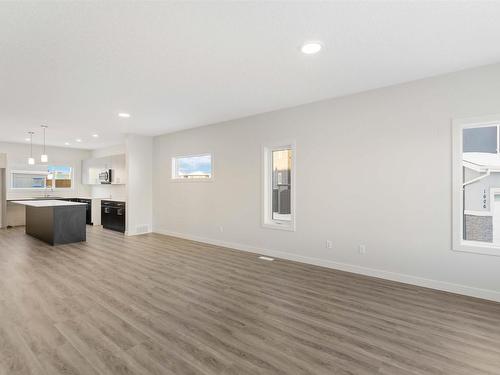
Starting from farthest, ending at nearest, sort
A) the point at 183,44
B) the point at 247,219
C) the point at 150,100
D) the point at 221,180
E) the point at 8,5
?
the point at 221,180
the point at 247,219
the point at 150,100
the point at 183,44
the point at 8,5

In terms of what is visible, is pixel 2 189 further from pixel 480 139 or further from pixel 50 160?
pixel 480 139

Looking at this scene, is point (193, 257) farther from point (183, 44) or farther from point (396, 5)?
point (396, 5)

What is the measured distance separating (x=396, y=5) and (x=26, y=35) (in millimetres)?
3292

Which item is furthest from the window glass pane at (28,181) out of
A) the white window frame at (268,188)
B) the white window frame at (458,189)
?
the white window frame at (458,189)

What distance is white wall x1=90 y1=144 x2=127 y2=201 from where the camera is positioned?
30.5 ft

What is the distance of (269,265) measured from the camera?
4.64 meters

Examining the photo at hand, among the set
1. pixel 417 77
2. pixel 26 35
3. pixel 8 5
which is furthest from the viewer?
pixel 417 77

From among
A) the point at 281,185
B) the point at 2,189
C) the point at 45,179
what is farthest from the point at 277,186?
the point at 2,189

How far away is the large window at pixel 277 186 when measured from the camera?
5.32 m

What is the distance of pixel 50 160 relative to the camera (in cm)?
957

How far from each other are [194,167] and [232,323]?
484 centimetres

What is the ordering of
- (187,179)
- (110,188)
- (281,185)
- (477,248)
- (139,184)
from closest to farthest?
1. (477,248)
2. (281,185)
3. (187,179)
4. (139,184)
5. (110,188)

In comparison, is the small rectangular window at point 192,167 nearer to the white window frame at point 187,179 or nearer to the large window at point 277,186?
the white window frame at point 187,179

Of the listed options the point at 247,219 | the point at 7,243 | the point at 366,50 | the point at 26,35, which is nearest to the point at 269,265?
the point at 247,219
